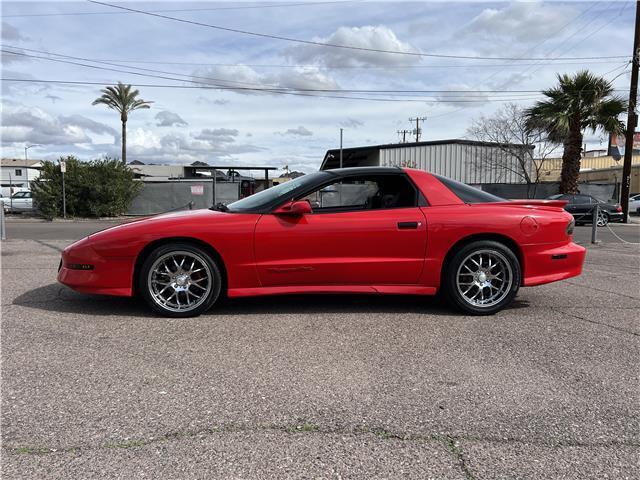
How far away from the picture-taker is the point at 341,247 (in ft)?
15.4

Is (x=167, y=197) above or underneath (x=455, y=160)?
underneath

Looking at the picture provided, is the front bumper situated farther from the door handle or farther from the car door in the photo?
the door handle

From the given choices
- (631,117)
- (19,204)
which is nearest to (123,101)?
(19,204)

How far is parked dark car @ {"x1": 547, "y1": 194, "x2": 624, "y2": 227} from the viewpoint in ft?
67.3

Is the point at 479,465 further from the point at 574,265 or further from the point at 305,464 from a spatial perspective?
the point at 574,265

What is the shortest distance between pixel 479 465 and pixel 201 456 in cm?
127

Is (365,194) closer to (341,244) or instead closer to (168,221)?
(341,244)

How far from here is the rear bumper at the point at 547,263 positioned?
491 cm

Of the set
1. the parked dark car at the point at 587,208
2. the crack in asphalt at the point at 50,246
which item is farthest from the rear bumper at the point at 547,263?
the parked dark car at the point at 587,208

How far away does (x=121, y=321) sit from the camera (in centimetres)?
450

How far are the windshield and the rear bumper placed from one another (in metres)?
2.12

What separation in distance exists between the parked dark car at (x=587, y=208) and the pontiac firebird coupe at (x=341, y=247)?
675 inches

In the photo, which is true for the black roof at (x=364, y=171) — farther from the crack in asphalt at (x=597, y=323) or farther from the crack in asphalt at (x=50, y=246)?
the crack in asphalt at (x=50, y=246)

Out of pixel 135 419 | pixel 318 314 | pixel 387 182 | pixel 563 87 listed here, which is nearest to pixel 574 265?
pixel 387 182
